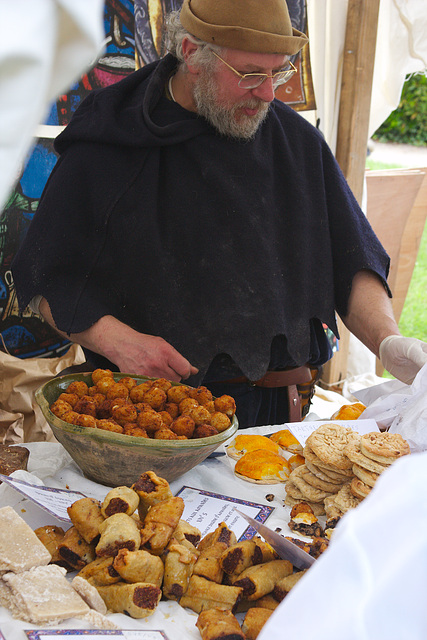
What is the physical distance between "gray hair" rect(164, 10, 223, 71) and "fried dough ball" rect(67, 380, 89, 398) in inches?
47.1

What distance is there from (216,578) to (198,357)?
3.67 ft

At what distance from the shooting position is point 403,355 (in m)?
2.03

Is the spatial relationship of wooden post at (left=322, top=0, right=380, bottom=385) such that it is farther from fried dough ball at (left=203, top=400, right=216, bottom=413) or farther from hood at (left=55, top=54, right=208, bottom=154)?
fried dough ball at (left=203, top=400, right=216, bottom=413)

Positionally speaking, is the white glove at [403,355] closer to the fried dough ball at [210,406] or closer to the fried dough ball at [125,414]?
the fried dough ball at [210,406]

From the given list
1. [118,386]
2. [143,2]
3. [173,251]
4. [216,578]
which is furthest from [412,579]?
[143,2]

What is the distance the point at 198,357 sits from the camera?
2152 mm

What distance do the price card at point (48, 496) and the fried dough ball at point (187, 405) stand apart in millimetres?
321

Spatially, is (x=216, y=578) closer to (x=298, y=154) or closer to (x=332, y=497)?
(x=332, y=497)

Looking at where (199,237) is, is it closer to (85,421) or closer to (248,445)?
(248,445)

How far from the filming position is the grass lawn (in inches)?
274

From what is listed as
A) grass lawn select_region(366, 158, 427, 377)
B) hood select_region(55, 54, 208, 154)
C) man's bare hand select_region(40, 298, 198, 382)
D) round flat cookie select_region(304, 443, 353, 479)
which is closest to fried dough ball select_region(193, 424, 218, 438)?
round flat cookie select_region(304, 443, 353, 479)

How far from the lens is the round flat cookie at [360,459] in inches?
52.7

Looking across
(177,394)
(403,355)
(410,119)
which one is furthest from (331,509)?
(410,119)

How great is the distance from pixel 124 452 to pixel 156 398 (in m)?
0.22
